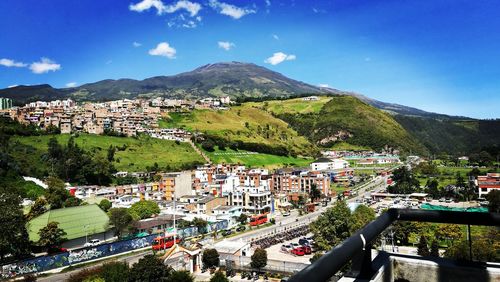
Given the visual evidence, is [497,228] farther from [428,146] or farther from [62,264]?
[428,146]

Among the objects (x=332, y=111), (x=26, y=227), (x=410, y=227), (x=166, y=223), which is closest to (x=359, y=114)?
(x=332, y=111)

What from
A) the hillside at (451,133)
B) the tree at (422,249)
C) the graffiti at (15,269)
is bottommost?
the graffiti at (15,269)

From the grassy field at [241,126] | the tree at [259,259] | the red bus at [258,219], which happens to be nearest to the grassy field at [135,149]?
the grassy field at [241,126]

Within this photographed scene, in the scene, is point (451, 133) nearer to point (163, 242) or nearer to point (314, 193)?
point (314, 193)

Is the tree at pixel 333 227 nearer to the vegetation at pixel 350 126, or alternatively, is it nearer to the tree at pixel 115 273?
the tree at pixel 115 273

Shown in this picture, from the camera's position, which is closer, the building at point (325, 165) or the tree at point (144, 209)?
the tree at point (144, 209)

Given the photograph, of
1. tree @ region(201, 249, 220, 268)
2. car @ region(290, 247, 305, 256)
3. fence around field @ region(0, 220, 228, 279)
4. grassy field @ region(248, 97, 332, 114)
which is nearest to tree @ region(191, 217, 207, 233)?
fence around field @ region(0, 220, 228, 279)

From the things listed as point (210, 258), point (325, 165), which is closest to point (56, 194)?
point (210, 258)
